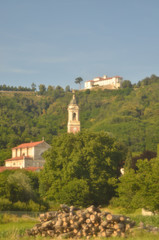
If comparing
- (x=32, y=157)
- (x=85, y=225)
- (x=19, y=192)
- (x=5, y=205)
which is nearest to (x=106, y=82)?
(x=32, y=157)

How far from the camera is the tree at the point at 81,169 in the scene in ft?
131

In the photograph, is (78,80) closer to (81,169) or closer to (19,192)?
(81,169)

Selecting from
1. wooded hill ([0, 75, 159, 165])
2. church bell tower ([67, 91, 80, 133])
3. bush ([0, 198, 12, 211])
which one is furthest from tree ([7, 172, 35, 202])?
wooded hill ([0, 75, 159, 165])

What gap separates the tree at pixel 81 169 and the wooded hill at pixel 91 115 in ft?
135

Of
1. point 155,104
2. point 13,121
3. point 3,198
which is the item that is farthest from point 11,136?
point 3,198

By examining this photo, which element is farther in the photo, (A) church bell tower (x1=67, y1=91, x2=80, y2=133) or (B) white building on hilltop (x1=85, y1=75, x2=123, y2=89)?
(B) white building on hilltop (x1=85, y1=75, x2=123, y2=89)

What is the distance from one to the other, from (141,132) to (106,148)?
5868 cm

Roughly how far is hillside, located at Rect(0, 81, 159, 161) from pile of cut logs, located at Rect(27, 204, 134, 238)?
72046 millimetres

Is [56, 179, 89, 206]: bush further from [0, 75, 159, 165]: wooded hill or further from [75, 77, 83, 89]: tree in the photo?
[75, 77, 83, 89]: tree

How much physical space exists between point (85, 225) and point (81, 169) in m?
26.7

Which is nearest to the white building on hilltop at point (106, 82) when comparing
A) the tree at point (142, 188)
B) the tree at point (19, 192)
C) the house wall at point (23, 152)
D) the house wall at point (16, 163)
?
the house wall at point (23, 152)

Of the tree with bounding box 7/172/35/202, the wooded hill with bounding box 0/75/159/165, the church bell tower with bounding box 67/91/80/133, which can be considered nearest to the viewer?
the tree with bounding box 7/172/35/202

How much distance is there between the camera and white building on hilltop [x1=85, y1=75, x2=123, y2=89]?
561ft

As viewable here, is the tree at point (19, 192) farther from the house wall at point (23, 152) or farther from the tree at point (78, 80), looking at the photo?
the tree at point (78, 80)
